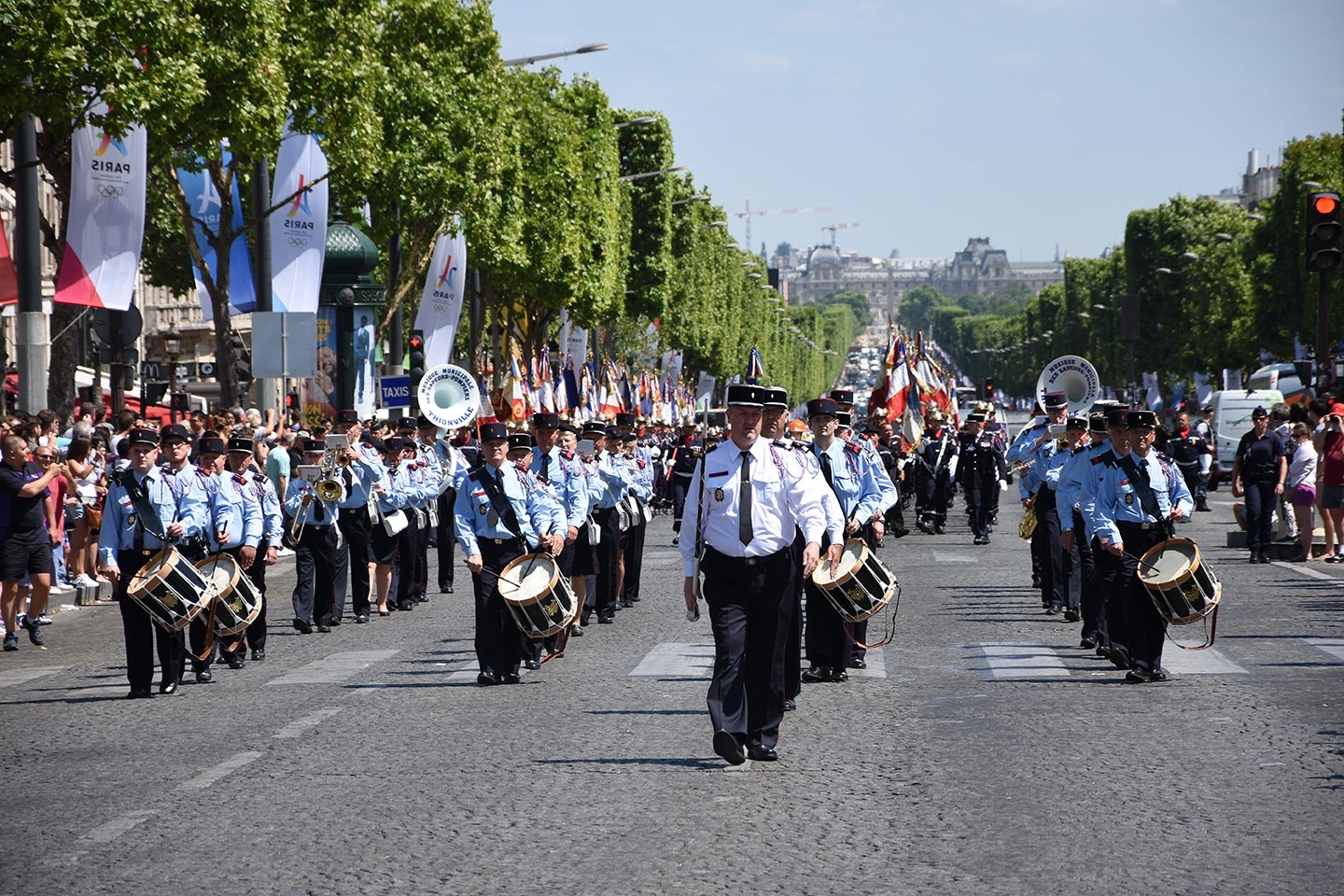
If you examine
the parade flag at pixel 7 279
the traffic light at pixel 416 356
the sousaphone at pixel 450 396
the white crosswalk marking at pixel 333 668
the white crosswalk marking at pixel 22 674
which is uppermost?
the parade flag at pixel 7 279

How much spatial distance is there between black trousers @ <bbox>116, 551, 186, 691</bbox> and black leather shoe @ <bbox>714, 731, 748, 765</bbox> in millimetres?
4840

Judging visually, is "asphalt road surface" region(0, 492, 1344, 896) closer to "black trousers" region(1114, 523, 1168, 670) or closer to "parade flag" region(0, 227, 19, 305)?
"black trousers" region(1114, 523, 1168, 670)

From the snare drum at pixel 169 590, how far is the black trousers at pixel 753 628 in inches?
173

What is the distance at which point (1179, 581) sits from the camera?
12.9 m

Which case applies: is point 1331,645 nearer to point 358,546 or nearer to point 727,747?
point 727,747

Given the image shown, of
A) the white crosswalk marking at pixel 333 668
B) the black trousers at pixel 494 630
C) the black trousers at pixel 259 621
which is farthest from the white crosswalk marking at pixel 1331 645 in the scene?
the black trousers at pixel 259 621

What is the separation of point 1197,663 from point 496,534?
15.7 feet

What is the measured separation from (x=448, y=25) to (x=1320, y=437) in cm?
1803

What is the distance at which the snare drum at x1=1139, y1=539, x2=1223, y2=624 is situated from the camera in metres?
13.0

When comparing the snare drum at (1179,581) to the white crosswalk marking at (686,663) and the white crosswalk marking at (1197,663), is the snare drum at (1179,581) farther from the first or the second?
the white crosswalk marking at (686,663)

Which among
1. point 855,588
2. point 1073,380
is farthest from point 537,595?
point 1073,380

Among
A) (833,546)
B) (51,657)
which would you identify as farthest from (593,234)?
(833,546)

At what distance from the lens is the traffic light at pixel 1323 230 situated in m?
19.8

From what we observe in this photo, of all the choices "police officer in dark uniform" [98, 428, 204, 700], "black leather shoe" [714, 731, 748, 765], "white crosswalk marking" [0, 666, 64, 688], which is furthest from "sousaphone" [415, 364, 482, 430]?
"black leather shoe" [714, 731, 748, 765]
